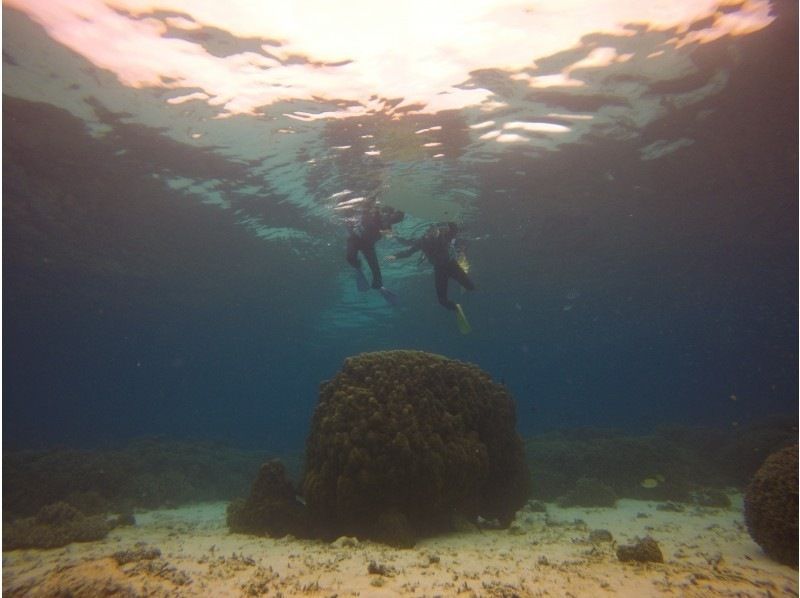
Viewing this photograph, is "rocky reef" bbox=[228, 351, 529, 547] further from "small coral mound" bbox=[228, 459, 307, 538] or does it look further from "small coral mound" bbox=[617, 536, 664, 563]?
"small coral mound" bbox=[617, 536, 664, 563]

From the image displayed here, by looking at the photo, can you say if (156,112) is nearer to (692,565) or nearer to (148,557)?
(148,557)

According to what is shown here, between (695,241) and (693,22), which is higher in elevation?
(693,22)

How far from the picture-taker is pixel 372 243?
16.1 m

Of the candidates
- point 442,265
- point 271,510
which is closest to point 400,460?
point 271,510

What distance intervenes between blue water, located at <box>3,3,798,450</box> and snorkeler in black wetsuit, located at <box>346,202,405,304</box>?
60.5 inches

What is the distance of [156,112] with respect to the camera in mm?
12562

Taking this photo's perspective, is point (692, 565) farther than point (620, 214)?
No

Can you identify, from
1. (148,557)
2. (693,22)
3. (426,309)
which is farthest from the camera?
(426,309)

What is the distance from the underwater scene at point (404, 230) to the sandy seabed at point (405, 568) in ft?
0.17

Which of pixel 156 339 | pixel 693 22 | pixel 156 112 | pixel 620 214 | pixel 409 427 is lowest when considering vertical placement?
pixel 156 339

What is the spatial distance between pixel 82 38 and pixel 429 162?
34.9 ft

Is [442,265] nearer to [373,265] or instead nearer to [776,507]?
[373,265]

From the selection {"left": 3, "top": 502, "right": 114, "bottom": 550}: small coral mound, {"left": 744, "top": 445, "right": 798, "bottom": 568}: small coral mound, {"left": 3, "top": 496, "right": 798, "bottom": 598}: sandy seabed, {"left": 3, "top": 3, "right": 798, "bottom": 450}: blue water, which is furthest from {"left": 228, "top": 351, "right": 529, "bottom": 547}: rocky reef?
{"left": 3, "top": 3, "right": 798, "bottom": 450}: blue water

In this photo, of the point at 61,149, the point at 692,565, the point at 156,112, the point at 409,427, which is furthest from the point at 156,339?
the point at 692,565
